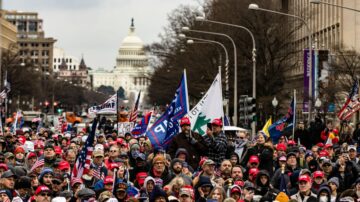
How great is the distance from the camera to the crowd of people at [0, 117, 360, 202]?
48.0 feet

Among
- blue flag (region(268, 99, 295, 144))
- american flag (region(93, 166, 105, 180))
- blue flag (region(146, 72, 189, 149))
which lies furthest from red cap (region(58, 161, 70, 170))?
blue flag (region(268, 99, 295, 144))

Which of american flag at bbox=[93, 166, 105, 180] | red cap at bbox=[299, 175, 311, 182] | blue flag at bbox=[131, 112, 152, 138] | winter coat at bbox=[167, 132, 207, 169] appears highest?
blue flag at bbox=[131, 112, 152, 138]

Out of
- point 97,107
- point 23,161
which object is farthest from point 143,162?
point 97,107

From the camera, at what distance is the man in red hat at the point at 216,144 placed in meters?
18.5

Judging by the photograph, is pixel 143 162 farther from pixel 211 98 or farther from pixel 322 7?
pixel 322 7

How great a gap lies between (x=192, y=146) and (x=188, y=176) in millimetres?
2563

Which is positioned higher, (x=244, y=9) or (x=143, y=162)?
(x=244, y=9)

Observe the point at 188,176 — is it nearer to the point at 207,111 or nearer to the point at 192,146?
the point at 192,146

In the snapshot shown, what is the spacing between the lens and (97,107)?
2953 cm

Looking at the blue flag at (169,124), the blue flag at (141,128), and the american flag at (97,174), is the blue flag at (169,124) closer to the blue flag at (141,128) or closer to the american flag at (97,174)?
the american flag at (97,174)

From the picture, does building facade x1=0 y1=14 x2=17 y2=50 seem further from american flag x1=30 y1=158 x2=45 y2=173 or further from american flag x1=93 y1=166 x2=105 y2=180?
american flag x1=93 y1=166 x2=105 y2=180

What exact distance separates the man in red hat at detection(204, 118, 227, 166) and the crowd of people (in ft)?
0.05

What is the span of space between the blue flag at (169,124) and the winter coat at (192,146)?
35.1 inches

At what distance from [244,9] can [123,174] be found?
4564 cm
